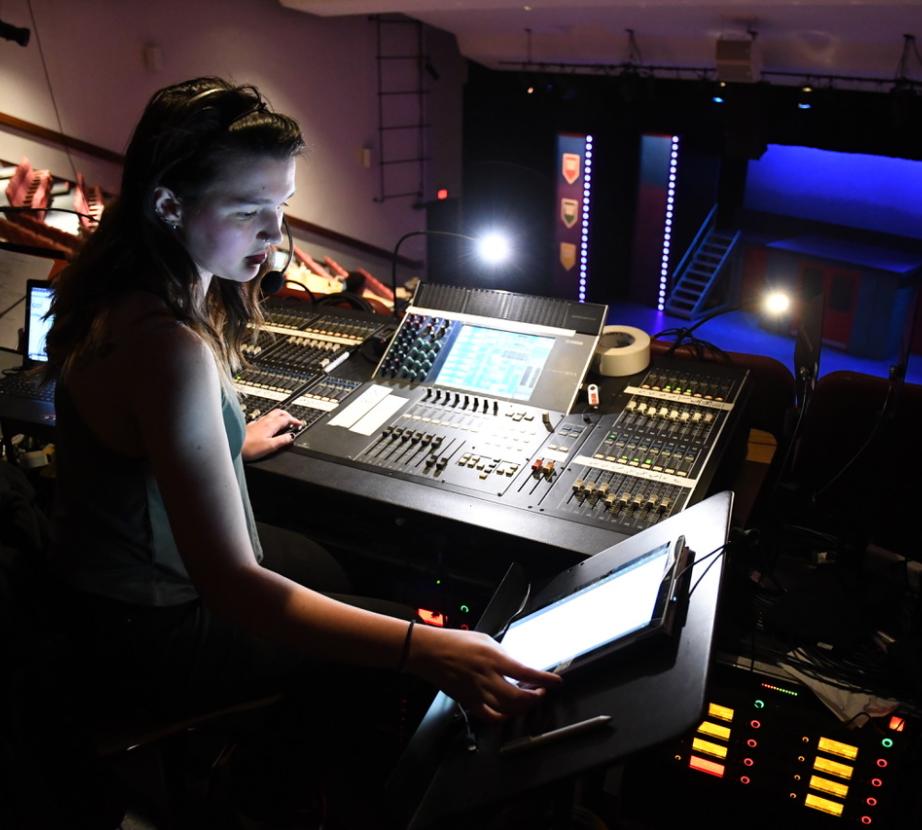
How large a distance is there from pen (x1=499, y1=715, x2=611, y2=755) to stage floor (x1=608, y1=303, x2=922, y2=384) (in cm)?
613

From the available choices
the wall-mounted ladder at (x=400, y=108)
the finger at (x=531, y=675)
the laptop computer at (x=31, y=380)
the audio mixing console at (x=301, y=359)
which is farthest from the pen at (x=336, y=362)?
the wall-mounted ladder at (x=400, y=108)

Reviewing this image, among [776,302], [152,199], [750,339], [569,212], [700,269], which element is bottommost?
[750,339]

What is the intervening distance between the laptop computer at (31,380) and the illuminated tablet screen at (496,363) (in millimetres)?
969

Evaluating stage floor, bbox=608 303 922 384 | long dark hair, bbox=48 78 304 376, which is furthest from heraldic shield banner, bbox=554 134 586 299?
long dark hair, bbox=48 78 304 376

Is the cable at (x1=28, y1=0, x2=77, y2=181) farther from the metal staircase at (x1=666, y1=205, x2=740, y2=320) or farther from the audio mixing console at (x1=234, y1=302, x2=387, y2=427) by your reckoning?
the metal staircase at (x1=666, y1=205, x2=740, y2=320)

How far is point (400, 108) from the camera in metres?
8.42

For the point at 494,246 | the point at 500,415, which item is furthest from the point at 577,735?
the point at 494,246

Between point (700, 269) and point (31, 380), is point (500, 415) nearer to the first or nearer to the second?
point (31, 380)

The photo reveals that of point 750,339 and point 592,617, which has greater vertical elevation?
point 592,617

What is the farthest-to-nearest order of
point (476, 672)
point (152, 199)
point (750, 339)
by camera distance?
point (750, 339), point (152, 199), point (476, 672)

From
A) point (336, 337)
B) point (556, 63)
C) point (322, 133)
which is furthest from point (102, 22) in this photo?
point (336, 337)

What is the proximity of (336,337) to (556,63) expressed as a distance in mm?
5672

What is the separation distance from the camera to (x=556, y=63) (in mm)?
7379

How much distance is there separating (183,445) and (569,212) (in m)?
7.85
